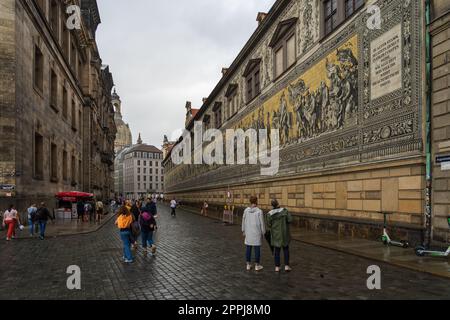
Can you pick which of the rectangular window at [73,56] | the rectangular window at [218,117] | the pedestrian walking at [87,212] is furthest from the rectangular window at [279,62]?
the rectangular window at [73,56]

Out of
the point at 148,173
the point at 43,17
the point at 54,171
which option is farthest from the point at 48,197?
the point at 148,173

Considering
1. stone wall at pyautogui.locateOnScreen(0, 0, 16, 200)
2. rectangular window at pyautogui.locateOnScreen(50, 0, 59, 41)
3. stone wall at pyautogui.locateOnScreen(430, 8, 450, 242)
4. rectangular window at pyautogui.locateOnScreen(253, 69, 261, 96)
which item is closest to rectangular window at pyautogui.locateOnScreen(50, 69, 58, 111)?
rectangular window at pyautogui.locateOnScreen(50, 0, 59, 41)

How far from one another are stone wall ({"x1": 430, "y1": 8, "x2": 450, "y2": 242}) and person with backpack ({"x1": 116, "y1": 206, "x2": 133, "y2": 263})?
8.52 metres

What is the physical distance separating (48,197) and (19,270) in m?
18.4

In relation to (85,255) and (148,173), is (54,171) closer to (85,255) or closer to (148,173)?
(85,255)

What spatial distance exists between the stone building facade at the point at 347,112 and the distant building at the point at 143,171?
426 ft

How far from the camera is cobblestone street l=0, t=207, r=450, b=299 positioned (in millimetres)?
6879

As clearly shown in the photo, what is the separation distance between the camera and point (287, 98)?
2244 centimetres

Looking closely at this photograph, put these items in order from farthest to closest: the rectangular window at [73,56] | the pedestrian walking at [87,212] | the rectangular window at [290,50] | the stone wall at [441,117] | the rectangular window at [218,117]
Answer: the rectangular window at [218,117]
the rectangular window at [73,56]
the pedestrian walking at [87,212]
the rectangular window at [290,50]
the stone wall at [441,117]

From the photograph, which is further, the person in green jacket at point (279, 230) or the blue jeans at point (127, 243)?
the blue jeans at point (127, 243)

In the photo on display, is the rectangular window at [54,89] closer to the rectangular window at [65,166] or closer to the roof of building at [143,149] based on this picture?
the rectangular window at [65,166]

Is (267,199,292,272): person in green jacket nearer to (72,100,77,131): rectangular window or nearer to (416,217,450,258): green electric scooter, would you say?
(416,217,450,258): green electric scooter

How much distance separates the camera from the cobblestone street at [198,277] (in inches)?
271

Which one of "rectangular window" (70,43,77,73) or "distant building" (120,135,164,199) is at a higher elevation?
"rectangular window" (70,43,77,73)
